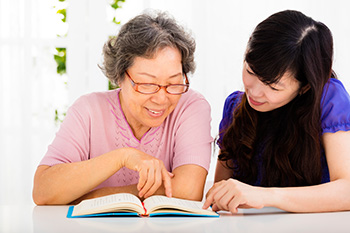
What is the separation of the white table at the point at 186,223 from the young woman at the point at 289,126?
55mm

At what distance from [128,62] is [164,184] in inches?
19.2

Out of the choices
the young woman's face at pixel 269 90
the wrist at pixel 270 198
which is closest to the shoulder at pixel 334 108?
the young woman's face at pixel 269 90

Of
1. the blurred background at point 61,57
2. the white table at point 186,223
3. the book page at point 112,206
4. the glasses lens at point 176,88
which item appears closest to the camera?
the white table at point 186,223

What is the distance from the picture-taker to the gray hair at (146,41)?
1760 mm

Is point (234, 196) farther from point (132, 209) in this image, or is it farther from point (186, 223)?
point (132, 209)

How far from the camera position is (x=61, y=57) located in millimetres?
4621

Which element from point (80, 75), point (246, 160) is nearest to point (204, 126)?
point (246, 160)

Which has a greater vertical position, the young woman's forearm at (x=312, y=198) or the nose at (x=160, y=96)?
the nose at (x=160, y=96)

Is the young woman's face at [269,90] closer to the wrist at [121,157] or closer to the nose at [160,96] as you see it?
the nose at [160,96]

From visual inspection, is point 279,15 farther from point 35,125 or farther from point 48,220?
point 35,125

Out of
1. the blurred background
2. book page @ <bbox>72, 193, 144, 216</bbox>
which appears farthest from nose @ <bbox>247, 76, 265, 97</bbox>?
the blurred background

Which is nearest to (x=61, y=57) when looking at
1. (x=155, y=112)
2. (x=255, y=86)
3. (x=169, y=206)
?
(x=155, y=112)

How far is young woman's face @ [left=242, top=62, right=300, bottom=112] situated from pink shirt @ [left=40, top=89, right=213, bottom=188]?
27 centimetres

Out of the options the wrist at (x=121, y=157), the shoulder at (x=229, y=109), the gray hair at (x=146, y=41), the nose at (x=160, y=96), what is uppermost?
the gray hair at (x=146, y=41)
